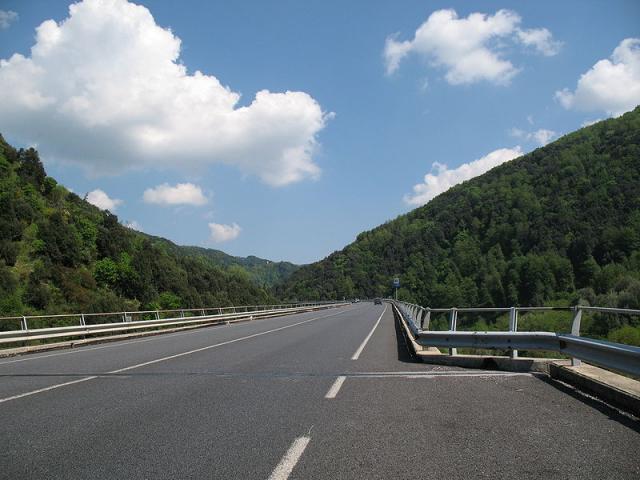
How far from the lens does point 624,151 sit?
443 feet

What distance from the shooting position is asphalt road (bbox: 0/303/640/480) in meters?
4.27

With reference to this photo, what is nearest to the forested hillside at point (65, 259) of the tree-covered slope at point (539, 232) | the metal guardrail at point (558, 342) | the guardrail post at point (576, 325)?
the metal guardrail at point (558, 342)

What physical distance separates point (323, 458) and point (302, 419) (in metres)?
1.39

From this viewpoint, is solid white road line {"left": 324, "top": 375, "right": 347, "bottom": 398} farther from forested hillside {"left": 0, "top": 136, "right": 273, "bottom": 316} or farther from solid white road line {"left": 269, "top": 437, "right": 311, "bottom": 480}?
forested hillside {"left": 0, "top": 136, "right": 273, "bottom": 316}

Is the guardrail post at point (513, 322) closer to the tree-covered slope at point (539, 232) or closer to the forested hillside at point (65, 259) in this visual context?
the forested hillside at point (65, 259)

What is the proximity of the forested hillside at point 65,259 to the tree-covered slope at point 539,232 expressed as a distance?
Answer: 7624 cm

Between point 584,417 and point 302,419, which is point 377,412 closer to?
point 302,419

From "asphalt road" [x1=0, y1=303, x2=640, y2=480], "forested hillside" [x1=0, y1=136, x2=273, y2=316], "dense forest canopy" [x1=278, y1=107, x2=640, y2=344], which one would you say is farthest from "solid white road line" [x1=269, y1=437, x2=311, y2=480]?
"dense forest canopy" [x1=278, y1=107, x2=640, y2=344]

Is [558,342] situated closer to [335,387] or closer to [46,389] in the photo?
[335,387]

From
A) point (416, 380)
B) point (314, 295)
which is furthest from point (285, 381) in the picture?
point (314, 295)

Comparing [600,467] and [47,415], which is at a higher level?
[47,415]

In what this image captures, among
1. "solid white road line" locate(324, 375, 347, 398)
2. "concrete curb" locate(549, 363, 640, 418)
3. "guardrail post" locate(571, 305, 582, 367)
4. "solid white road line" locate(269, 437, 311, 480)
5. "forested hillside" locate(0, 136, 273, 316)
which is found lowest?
"concrete curb" locate(549, 363, 640, 418)

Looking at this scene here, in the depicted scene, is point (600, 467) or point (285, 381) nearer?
point (600, 467)

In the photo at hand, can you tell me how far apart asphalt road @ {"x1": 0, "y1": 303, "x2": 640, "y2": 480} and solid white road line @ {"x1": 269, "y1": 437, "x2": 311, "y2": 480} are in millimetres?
10
